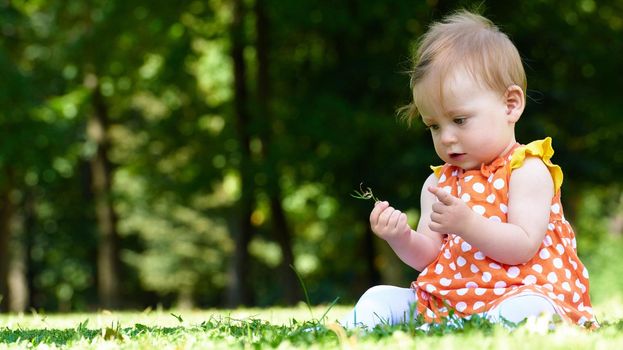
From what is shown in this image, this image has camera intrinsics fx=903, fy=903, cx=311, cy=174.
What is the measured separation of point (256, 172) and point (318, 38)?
11.5 ft

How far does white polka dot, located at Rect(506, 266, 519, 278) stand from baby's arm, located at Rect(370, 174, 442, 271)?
42 centimetres

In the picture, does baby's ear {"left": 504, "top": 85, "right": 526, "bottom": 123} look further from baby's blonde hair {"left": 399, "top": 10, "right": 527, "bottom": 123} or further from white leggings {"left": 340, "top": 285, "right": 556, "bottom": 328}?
white leggings {"left": 340, "top": 285, "right": 556, "bottom": 328}

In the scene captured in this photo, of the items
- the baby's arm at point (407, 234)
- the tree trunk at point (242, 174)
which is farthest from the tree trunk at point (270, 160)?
the baby's arm at point (407, 234)

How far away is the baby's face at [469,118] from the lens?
383 cm

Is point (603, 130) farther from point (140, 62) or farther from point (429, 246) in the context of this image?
point (429, 246)

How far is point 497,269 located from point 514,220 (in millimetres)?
215

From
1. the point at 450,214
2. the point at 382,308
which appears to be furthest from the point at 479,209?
the point at 382,308

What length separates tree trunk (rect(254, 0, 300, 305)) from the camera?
15.5 meters

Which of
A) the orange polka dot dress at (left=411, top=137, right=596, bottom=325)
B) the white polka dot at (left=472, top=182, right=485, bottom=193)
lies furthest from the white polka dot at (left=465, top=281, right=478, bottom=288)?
the white polka dot at (left=472, top=182, right=485, bottom=193)

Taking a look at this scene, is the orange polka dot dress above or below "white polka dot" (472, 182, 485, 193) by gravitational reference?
below

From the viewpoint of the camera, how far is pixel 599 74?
51.2 feet

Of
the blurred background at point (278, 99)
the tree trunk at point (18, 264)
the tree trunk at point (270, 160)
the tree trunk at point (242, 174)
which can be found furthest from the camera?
the tree trunk at point (18, 264)

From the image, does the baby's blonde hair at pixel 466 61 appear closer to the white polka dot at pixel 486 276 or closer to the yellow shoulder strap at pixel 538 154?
the yellow shoulder strap at pixel 538 154

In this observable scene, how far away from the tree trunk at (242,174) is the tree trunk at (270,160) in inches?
13.0
